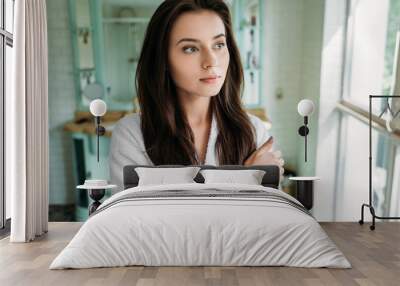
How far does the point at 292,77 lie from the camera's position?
6.04 m

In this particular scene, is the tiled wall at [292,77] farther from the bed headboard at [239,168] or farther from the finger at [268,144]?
the bed headboard at [239,168]

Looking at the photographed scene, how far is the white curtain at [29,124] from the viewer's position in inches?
187

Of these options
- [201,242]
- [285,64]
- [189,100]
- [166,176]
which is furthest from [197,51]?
[201,242]

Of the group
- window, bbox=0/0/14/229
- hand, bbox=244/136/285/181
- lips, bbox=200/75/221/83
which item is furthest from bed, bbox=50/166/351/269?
lips, bbox=200/75/221/83

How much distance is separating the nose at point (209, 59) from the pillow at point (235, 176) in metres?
1.16

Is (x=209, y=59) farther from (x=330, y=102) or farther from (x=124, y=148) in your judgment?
(x=330, y=102)

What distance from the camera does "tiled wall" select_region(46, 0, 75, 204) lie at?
19.8ft

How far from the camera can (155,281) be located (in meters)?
3.33

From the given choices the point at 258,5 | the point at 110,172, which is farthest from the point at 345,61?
the point at 110,172

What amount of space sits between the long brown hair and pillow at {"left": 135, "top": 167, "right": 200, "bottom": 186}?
1.15 feet

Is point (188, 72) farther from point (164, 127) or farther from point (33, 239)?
point (33, 239)

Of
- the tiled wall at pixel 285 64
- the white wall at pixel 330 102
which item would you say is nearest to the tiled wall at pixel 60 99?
the tiled wall at pixel 285 64

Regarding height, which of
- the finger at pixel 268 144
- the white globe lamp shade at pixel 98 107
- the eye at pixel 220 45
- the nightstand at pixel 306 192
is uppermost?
the eye at pixel 220 45

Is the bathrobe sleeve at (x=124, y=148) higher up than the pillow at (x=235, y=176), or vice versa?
the bathrobe sleeve at (x=124, y=148)
